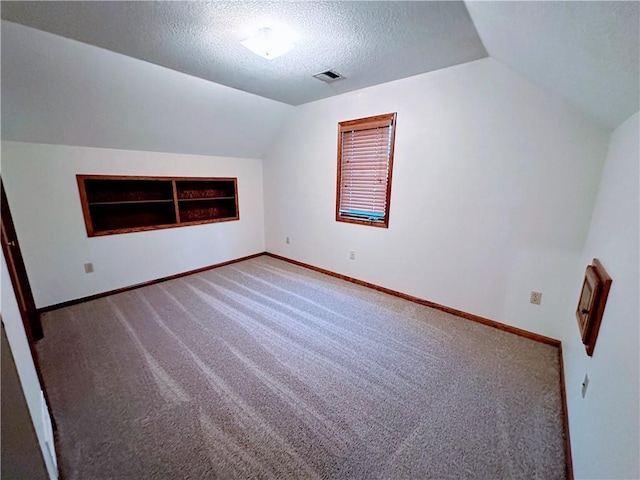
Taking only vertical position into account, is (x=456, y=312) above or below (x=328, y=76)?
below

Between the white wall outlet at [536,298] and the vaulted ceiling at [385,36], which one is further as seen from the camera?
A: the white wall outlet at [536,298]

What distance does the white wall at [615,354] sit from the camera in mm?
860

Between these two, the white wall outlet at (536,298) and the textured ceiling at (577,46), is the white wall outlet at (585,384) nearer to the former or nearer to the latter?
the white wall outlet at (536,298)

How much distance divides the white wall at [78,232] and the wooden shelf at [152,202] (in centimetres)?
8

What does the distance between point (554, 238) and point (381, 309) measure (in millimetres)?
1612

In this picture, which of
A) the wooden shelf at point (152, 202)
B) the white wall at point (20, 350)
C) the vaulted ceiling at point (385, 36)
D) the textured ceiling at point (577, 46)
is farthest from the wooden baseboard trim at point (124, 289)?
the textured ceiling at point (577, 46)

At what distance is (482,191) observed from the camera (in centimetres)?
239

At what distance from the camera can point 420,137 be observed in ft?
8.77

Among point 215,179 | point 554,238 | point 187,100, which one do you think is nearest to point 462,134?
point 554,238

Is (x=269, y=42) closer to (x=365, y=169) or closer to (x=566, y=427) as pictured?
(x=365, y=169)

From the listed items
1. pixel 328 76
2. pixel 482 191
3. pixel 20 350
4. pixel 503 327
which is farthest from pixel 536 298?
pixel 20 350

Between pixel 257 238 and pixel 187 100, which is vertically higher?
pixel 187 100

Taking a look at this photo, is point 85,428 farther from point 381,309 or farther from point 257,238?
point 257,238

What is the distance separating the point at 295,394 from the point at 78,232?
293 centimetres
